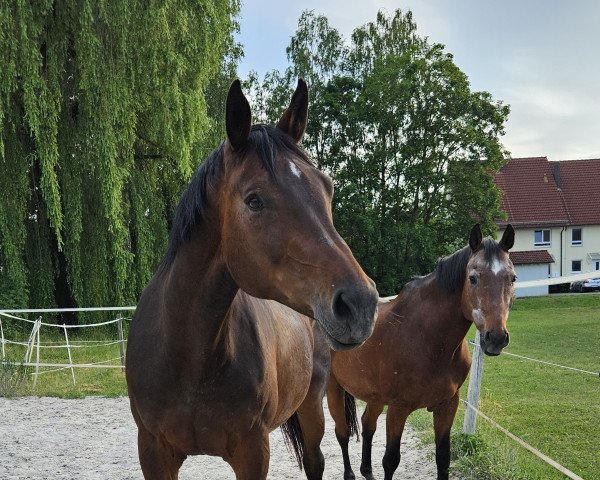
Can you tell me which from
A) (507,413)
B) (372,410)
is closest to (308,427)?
(372,410)

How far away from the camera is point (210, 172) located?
208cm

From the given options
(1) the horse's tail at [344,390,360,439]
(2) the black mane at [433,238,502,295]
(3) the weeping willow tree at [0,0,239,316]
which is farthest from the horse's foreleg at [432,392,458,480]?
(3) the weeping willow tree at [0,0,239,316]

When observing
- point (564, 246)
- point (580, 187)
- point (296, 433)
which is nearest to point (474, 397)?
point (296, 433)

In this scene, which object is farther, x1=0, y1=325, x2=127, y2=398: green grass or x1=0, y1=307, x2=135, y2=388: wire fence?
x1=0, y1=307, x2=135, y2=388: wire fence

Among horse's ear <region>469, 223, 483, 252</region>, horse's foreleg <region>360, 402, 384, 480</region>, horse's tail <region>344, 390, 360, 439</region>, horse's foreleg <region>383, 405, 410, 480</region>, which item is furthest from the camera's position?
horse's tail <region>344, 390, 360, 439</region>

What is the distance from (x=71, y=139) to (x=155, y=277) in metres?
9.66

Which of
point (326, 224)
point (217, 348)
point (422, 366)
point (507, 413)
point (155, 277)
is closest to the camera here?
point (326, 224)

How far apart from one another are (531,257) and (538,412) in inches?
1285

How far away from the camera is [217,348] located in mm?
2223

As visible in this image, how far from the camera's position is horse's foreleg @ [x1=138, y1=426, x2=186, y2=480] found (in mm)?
2373

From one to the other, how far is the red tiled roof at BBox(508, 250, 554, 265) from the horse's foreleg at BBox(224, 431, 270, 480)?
38021 mm

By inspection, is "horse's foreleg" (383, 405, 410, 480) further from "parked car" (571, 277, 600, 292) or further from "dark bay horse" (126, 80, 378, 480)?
"parked car" (571, 277, 600, 292)

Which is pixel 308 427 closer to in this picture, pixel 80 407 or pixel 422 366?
pixel 422 366

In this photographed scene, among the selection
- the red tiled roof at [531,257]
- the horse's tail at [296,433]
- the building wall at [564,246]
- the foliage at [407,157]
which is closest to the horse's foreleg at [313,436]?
the horse's tail at [296,433]
